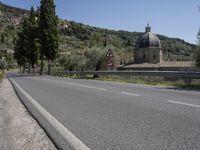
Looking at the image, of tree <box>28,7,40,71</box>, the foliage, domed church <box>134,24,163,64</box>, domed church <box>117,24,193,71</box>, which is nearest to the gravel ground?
the foliage

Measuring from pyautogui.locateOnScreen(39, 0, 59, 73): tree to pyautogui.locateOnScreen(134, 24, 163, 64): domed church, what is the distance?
95.9ft

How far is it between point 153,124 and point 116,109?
2.80m

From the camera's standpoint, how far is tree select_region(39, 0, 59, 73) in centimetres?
6209

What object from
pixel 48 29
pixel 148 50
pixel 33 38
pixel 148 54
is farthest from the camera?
pixel 148 50

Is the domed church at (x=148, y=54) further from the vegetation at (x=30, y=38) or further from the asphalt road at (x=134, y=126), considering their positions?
the asphalt road at (x=134, y=126)

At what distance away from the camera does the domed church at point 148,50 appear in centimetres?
8650

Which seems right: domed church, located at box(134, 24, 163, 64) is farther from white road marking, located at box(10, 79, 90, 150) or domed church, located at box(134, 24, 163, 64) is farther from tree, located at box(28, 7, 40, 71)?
white road marking, located at box(10, 79, 90, 150)

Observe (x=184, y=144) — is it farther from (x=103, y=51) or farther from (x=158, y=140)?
(x=103, y=51)

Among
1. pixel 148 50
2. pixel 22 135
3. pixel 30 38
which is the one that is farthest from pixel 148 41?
pixel 22 135

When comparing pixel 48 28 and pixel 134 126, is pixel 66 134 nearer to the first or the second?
pixel 134 126

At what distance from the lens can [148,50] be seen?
286 ft

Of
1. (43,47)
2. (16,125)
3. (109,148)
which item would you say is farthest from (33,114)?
(43,47)

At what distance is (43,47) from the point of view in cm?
6259

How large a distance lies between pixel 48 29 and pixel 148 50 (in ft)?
105
